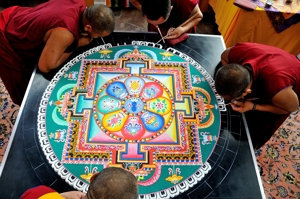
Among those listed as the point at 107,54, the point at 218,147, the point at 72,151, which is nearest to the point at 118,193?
the point at 72,151

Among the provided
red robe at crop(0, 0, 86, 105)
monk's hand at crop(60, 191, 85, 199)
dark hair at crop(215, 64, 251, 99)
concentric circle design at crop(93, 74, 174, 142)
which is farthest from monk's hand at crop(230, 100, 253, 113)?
red robe at crop(0, 0, 86, 105)

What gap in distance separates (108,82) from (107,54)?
35 centimetres

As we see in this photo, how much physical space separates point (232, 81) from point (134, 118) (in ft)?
2.52

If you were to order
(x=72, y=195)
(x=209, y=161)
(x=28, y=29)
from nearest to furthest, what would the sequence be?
(x=72, y=195), (x=209, y=161), (x=28, y=29)

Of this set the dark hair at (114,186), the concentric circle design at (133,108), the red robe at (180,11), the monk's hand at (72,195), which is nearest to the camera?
the dark hair at (114,186)

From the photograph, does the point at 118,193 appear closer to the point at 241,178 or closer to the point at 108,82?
the point at 241,178

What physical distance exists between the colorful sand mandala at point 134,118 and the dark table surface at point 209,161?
0.16 ft

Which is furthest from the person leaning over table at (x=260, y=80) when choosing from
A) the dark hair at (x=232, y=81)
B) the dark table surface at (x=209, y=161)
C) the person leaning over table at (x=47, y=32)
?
the person leaning over table at (x=47, y=32)

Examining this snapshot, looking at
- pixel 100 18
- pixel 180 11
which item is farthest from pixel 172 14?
pixel 100 18

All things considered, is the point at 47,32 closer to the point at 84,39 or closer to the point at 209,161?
the point at 84,39

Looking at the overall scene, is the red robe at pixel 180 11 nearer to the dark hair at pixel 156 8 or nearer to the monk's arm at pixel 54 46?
the dark hair at pixel 156 8

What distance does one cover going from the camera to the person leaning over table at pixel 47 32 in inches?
84.5

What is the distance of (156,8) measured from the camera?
2.21m

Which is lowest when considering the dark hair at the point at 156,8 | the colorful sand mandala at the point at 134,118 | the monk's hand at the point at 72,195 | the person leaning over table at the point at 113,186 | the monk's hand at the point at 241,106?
the monk's hand at the point at 72,195
